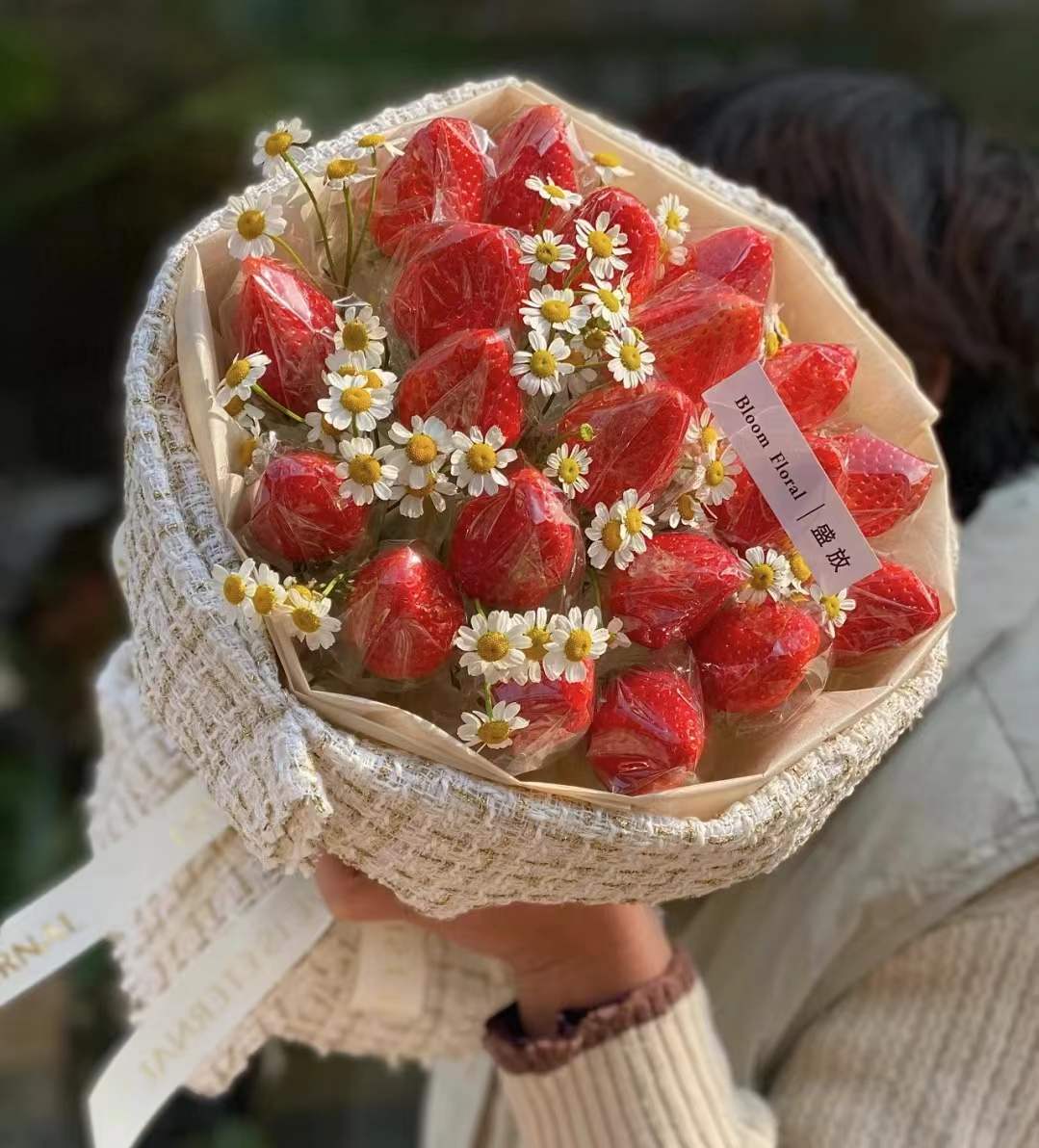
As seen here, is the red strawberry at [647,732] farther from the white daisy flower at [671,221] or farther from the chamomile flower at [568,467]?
the white daisy flower at [671,221]

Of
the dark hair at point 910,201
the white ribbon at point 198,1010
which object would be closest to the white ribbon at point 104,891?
the white ribbon at point 198,1010

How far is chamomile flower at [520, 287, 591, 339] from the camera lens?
0.53 m

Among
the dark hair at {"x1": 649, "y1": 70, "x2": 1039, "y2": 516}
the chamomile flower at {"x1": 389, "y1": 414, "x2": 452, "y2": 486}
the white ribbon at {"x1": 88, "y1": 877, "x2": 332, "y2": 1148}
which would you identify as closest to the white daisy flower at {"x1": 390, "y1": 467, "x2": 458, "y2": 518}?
the chamomile flower at {"x1": 389, "y1": 414, "x2": 452, "y2": 486}

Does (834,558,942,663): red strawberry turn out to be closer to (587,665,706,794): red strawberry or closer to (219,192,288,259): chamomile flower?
(587,665,706,794): red strawberry

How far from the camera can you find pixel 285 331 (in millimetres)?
546

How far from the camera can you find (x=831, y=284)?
0.67 metres

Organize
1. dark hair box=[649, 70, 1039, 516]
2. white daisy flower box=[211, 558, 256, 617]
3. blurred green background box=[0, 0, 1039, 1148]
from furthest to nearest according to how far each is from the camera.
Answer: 1. blurred green background box=[0, 0, 1039, 1148]
2. dark hair box=[649, 70, 1039, 516]
3. white daisy flower box=[211, 558, 256, 617]

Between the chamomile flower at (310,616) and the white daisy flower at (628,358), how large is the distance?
0.56 ft

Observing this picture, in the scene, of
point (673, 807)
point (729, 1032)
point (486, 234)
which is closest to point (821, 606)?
point (673, 807)

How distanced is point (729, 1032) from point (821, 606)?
417 mm

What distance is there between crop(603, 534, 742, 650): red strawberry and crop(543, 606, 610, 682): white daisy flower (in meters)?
0.04

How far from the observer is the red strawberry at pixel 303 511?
0.52 m

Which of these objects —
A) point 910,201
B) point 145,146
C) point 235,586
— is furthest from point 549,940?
point 145,146

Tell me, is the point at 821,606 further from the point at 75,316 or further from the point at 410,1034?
the point at 75,316
